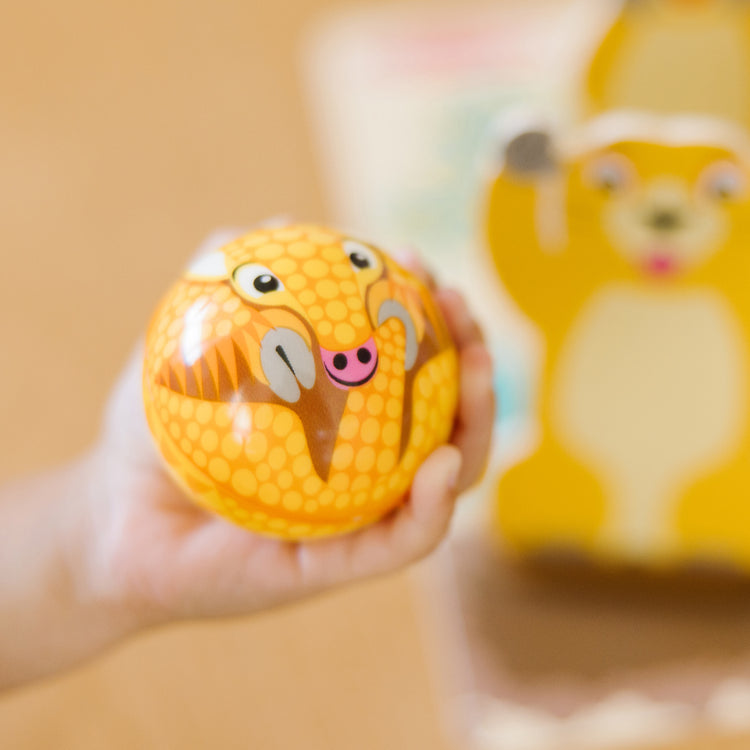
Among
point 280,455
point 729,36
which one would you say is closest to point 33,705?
point 280,455

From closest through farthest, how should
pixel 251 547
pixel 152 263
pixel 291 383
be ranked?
pixel 291 383 < pixel 251 547 < pixel 152 263

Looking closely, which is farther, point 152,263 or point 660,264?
point 152,263

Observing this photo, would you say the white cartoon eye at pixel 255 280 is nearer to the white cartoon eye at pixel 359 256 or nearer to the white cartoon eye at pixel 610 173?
the white cartoon eye at pixel 359 256

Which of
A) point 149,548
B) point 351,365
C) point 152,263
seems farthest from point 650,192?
point 152,263

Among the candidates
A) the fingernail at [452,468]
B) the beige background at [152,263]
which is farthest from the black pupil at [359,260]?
the beige background at [152,263]

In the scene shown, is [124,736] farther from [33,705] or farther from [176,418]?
[176,418]

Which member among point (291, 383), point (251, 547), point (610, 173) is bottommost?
point (251, 547)

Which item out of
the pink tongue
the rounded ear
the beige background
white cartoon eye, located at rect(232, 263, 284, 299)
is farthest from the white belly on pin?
white cartoon eye, located at rect(232, 263, 284, 299)

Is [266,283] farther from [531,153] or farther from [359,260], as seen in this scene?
[531,153]
